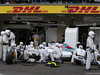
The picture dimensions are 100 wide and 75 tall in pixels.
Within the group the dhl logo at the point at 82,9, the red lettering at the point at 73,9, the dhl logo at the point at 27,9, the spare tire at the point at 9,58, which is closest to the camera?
the spare tire at the point at 9,58

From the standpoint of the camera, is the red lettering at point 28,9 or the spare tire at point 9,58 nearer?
the spare tire at point 9,58

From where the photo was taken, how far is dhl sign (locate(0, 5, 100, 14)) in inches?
609

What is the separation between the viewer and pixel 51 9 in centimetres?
1583

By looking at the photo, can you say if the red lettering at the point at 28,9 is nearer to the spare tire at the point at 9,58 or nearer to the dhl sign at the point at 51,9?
the dhl sign at the point at 51,9

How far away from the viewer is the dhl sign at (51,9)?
15.5 metres

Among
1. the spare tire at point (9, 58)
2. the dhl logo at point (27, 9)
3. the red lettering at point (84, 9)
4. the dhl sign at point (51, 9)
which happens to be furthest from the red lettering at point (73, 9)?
the spare tire at point (9, 58)

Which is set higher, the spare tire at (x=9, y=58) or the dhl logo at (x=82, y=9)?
the dhl logo at (x=82, y=9)

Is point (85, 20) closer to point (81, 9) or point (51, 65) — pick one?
point (81, 9)

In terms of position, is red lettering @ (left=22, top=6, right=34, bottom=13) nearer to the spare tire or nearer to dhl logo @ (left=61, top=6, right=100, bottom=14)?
dhl logo @ (left=61, top=6, right=100, bottom=14)

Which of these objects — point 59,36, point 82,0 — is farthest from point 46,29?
point 82,0

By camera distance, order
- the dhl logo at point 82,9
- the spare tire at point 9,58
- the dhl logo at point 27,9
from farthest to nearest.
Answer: the dhl logo at point 27,9, the dhl logo at point 82,9, the spare tire at point 9,58

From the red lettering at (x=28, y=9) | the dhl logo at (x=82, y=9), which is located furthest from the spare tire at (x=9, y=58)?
the dhl logo at (x=82, y=9)

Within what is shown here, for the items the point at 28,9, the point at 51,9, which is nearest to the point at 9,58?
the point at 28,9

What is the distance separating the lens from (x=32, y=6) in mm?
15836
